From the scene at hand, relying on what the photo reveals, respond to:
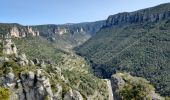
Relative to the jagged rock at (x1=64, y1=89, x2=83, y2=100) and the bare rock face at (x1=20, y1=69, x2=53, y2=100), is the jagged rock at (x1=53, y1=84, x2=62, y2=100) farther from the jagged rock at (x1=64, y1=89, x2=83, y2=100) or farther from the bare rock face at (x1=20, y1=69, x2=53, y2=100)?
the jagged rock at (x1=64, y1=89, x2=83, y2=100)

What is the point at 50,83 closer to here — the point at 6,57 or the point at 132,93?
A: the point at 6,57

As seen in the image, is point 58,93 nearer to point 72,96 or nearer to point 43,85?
point 72,96

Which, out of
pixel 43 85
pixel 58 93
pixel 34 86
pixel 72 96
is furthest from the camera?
pixel 58 93

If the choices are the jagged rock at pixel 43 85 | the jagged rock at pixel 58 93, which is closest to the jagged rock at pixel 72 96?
the jagged rock at pixel 58 93

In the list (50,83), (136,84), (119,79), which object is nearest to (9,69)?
(50,83)

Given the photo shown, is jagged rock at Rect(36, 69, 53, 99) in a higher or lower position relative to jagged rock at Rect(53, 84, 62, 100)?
higher

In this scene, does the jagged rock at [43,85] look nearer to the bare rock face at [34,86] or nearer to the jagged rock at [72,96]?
the bare rock face at [34,86]

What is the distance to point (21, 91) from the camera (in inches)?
5778

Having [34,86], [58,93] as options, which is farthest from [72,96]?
[34,86]

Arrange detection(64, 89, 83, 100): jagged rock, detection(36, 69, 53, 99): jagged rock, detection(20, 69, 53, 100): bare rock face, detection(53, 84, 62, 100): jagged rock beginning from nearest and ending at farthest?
detection(64, 89, 83, 100): jagged rock
detection(20, 69, 53, 100): bare rock face
detection(36, 69, 53, 99): jagged rock
detection(53, 84, 62, 100): jagged rock

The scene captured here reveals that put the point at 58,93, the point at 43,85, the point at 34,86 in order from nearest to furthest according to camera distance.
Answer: the point at 43,85, the point at 34,86, the point at 58,93

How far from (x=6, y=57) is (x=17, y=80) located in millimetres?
19991

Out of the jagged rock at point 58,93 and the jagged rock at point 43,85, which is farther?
the jagged rock at point 58,93

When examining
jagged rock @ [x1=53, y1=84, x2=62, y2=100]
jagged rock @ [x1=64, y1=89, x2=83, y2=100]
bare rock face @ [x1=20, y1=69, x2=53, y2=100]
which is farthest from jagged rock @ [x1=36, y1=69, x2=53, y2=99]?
jagged rock @ [x1=64, y1=89, x2=83, y2=100]
